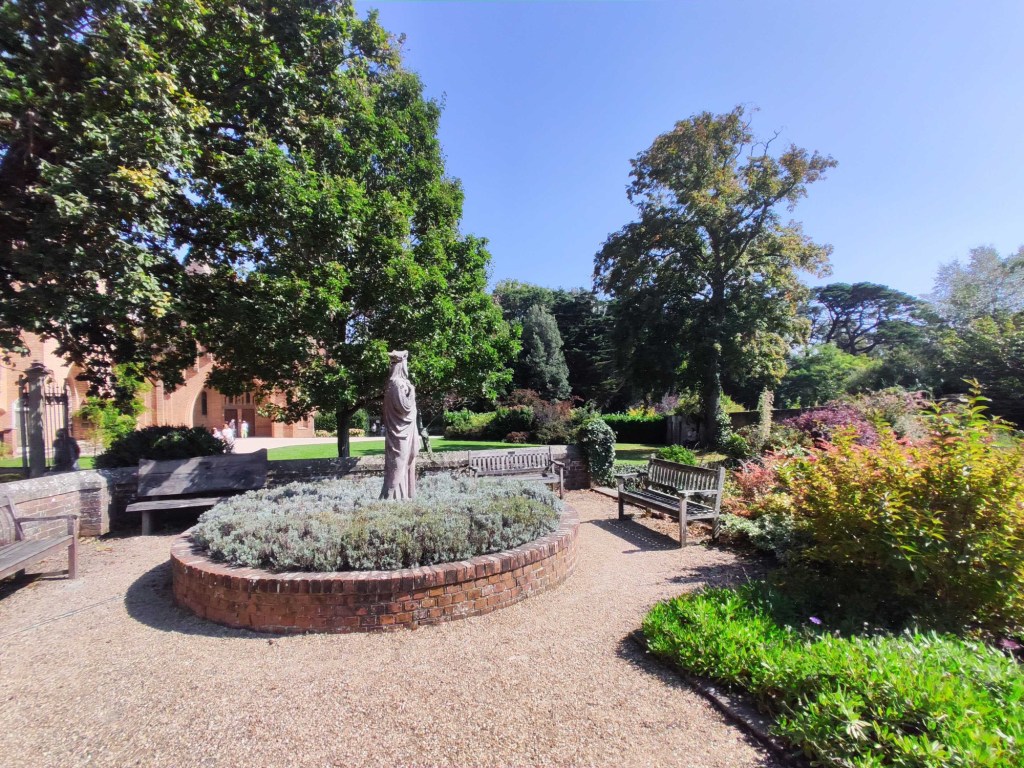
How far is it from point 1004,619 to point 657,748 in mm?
2860

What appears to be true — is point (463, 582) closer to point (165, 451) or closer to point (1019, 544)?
point (1019, 544)

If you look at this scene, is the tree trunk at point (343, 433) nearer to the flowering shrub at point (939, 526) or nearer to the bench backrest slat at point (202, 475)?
the bench backrest slat at point (202, 475)

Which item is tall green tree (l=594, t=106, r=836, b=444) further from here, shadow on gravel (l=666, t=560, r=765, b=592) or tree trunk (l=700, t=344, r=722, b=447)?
shadow on gravel (l=666, t=560, r=765, b=592)

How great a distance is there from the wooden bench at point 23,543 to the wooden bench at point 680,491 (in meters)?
7.07

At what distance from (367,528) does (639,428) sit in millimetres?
23460

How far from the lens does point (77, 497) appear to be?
23.9 ft

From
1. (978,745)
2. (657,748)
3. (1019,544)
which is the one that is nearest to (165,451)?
(657,748)

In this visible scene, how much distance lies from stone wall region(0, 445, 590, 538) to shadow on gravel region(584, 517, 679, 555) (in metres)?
3.05

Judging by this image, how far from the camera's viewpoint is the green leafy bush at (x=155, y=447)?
844 cm

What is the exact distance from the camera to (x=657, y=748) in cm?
259

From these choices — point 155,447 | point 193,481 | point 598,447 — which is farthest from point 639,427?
point 155,447

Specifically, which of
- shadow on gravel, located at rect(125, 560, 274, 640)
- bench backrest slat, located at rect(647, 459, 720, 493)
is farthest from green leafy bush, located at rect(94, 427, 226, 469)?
bench backrest slat, located at rect(647, 459, 720, 493)

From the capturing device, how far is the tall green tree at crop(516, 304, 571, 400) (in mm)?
35375

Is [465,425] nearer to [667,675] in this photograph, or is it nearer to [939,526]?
[667,675]
